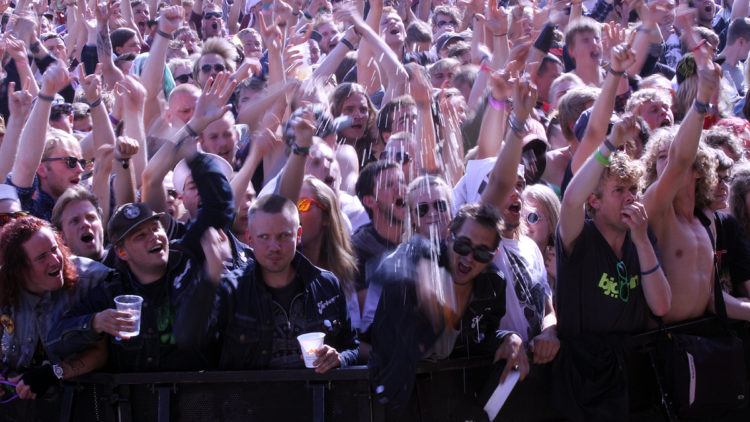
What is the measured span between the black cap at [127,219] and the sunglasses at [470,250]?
1.36 m

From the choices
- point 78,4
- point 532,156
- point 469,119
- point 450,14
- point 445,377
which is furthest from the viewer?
point 450,14

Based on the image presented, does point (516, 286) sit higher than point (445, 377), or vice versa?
point (516, 286)

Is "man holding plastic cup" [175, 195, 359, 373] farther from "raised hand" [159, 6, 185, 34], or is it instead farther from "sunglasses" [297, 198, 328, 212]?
"raised hand" [159, 6, 185, 34]

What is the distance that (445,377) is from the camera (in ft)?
11.4

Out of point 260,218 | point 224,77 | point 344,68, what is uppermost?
point 344,68

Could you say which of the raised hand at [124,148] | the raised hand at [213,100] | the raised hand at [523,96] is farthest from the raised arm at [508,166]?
the raised hand at [124,148]

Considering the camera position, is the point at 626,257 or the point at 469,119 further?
the point at 469,119

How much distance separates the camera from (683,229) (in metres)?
4.10

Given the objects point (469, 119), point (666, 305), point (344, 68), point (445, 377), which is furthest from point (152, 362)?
point (344, 68)

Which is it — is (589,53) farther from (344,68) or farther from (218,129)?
(218,129)

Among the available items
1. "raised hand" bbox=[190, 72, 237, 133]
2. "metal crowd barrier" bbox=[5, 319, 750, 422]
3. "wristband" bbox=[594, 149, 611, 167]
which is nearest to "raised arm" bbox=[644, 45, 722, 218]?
"wristband" bbox=[594, 149, 611, 167]

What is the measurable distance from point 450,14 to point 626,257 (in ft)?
20.4

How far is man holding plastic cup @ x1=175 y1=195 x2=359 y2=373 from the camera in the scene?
11.1 ft

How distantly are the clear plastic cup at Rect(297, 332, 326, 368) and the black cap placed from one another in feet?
3.14
